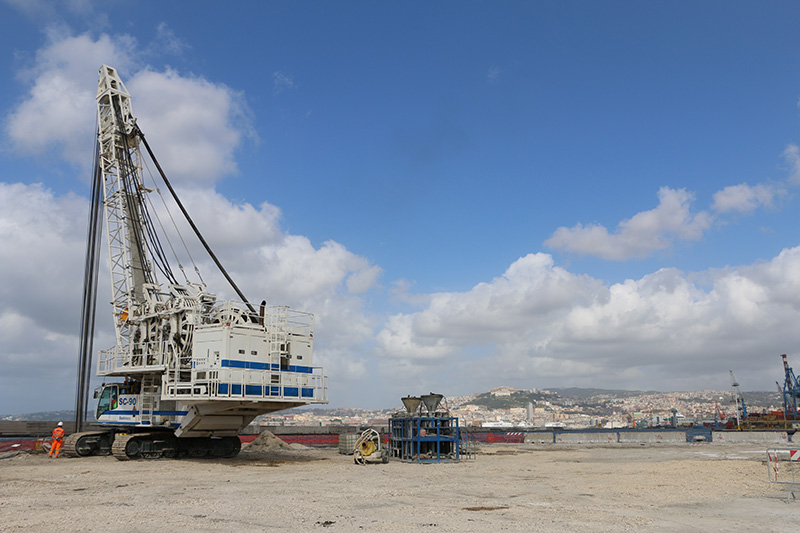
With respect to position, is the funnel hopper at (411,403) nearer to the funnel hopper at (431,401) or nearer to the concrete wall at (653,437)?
the funnel hopper at (431,401)

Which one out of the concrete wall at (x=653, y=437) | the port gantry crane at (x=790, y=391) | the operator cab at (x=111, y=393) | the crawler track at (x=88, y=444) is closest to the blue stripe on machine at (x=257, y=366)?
the operator cab at (x=111, y=393)

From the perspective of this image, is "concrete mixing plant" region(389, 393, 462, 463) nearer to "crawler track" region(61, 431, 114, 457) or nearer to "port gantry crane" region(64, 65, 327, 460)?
"port gantry crane" region(64, 65, 327, 460)

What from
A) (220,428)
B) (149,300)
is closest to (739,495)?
(220,428)

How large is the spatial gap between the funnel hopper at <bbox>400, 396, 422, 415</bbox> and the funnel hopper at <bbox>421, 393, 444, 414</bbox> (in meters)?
0.32

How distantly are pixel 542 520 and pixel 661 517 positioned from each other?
9.37 ft

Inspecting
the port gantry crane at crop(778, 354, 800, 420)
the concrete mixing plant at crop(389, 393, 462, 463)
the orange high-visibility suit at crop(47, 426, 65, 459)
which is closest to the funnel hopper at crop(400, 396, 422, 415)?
the concrete mixing plant at crop(389, 393, 462, 463)

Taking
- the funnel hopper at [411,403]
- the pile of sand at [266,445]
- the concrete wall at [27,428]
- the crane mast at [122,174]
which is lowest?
the pile of sand at [266,445]

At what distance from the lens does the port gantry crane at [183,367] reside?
25594 millimetres

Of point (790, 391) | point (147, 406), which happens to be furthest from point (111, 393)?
point (790, 391)

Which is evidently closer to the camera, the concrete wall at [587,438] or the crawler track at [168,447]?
the crawler track at [168,447]

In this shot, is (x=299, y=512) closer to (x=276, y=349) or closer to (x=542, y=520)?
(x=542, y=520)

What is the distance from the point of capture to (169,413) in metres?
28.3

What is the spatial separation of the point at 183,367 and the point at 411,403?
10.8 metres

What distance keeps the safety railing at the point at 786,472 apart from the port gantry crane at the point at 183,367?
17923mm
